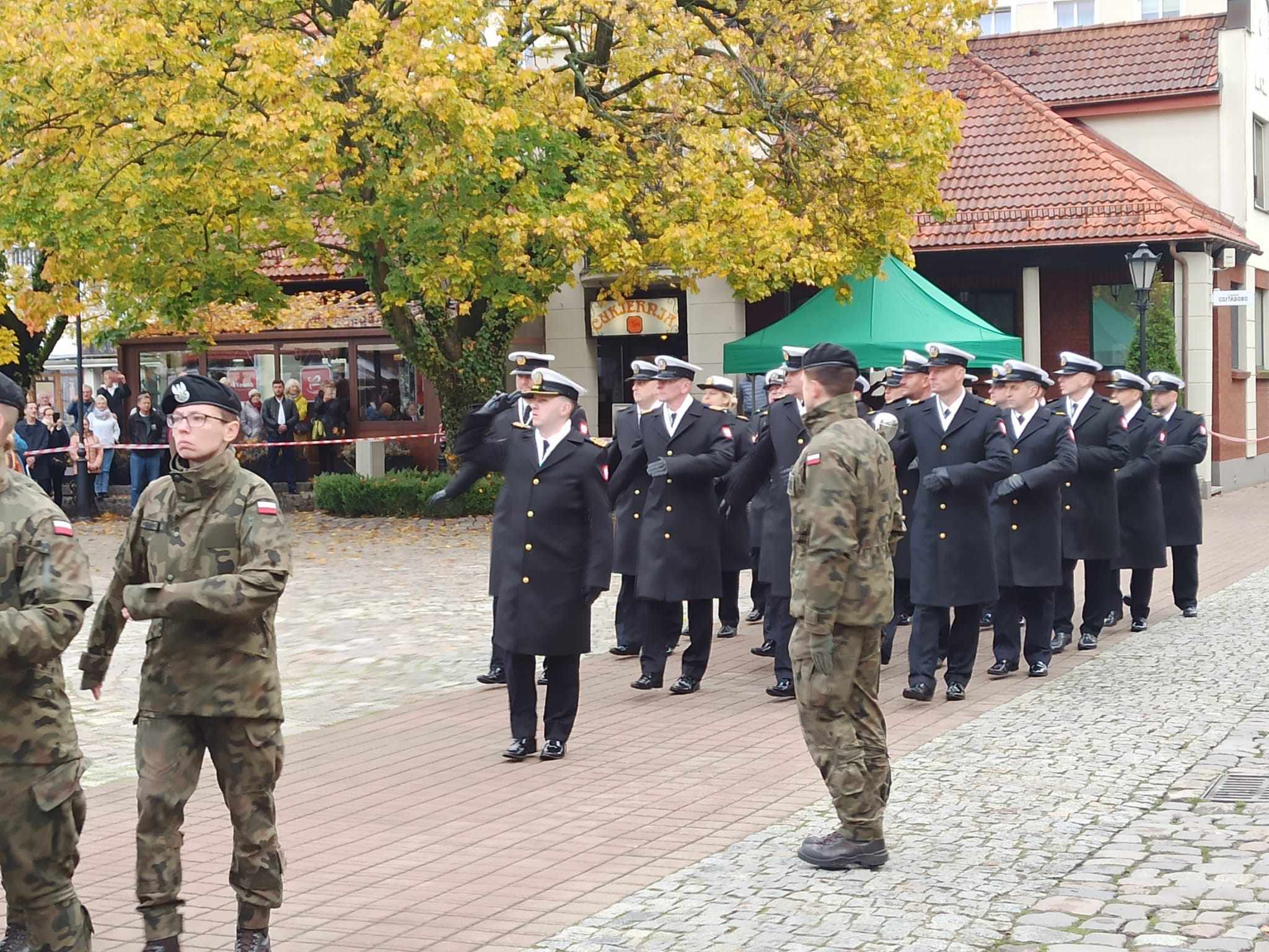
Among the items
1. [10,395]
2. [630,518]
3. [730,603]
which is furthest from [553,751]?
[730,603]

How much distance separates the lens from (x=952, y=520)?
10289mm

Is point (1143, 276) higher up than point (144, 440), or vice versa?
point (1143, 276)

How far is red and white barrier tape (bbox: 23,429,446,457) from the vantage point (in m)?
24.6

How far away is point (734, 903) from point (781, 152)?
1778 centimetres

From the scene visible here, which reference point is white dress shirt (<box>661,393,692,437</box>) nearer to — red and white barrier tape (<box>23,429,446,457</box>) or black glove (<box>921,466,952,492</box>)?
black glove (<box>921,466,952,492</box>)

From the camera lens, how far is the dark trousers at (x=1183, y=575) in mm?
14000

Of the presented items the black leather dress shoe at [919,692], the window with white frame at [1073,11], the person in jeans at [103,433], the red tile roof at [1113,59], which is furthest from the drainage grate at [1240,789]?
the window with white frame at [1073,11]

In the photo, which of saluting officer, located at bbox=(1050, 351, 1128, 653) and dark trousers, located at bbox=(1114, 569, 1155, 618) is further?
dark trousers, located at bbox=(1114, 569, 1155, 618)

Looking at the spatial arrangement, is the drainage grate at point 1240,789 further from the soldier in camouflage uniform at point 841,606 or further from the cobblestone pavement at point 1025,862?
the soldier in camouflage uniform at point 841,606

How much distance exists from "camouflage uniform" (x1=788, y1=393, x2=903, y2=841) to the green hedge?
16905 mm

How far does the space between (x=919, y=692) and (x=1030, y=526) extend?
1754mm

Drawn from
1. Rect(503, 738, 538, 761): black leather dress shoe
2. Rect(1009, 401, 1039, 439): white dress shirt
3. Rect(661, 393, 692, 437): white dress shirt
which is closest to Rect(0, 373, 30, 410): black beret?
Rect(503, 738, 538, 761): black leather dress shoe

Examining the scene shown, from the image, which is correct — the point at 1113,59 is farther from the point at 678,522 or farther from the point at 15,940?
the point at 15,940

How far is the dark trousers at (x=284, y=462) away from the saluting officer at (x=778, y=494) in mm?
17803
